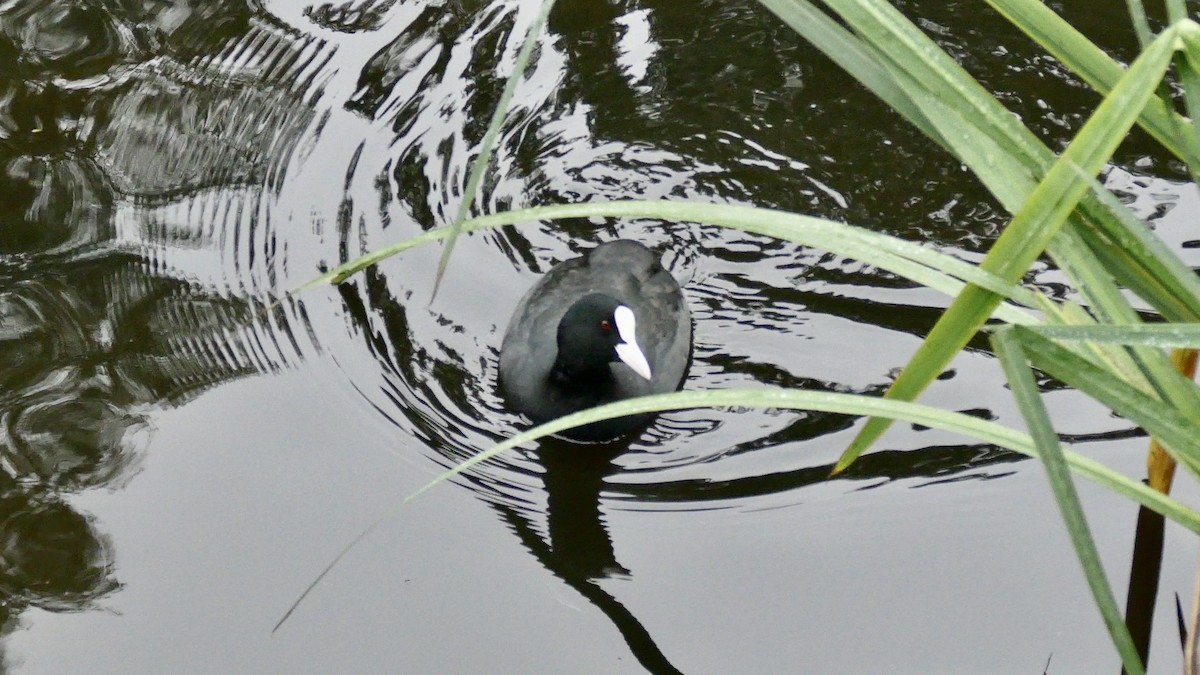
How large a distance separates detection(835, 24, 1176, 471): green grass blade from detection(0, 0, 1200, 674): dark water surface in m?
1.25

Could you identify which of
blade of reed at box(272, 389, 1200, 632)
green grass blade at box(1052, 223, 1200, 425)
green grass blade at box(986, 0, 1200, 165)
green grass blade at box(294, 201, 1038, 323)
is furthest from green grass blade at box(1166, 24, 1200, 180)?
blade of reed at box(272, 389, 1200, 632)

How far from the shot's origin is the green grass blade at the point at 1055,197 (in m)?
1.43

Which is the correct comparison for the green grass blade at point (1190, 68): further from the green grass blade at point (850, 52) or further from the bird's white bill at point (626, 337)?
the bird's white bill at point (626, 337)

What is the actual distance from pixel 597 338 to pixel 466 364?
459 mm

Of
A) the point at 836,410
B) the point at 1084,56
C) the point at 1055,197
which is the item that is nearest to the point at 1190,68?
the point at 1084,56

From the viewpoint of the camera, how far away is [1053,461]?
1525 mm

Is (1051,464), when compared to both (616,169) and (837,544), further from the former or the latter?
(616,169)

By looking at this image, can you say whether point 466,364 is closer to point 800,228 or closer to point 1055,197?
point 800,228

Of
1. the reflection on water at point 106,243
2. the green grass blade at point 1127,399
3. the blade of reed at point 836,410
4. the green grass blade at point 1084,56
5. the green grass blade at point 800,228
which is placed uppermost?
the green grass blade at point 1084,56

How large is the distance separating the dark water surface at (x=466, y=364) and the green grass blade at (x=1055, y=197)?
1.25 meters

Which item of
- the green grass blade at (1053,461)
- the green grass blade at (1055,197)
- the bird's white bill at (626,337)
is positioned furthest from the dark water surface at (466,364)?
the green grass blade at (1055,197)

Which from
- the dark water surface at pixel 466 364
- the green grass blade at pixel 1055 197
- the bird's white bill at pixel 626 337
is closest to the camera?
the green grass blade at pixel 1055 197

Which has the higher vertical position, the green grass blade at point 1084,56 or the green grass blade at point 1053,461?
the green grass blade at point 1084,56

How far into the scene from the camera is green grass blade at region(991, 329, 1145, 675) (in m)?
1.50
